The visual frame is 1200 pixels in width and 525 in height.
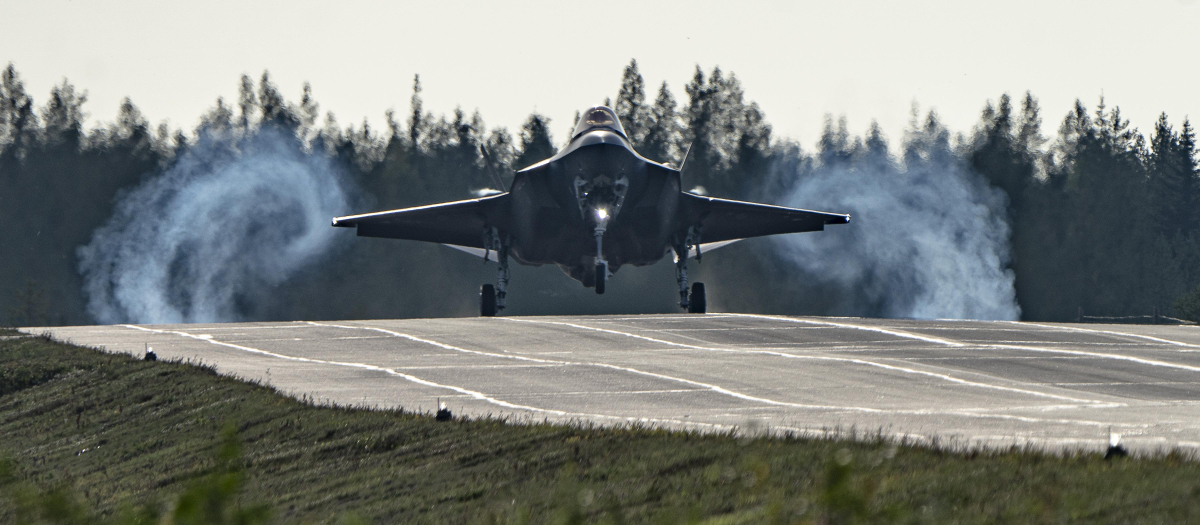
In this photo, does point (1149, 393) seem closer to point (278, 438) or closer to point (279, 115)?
point (278, 438)

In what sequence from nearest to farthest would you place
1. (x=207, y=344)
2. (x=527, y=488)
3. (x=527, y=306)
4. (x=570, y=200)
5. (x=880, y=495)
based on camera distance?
(x=880, y=495) → (x=527, y=488) → (x=207, y=344) → (x=570, y=200) → (x=527, y=306)

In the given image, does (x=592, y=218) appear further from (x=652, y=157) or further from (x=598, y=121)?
(x=652, y=157)

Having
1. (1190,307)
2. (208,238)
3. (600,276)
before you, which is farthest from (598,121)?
(208,238)

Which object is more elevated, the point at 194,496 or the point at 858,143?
the point at 858,143

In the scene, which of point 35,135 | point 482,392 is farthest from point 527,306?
point 482,392

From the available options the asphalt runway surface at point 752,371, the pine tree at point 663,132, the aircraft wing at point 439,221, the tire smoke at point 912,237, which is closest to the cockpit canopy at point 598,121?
the aircraft wing at point 439,221

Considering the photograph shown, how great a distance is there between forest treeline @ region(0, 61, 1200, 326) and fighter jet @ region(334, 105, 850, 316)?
31063 millimetres

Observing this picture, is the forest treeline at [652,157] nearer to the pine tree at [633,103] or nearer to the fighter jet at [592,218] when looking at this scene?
the pine tree at [633,103]

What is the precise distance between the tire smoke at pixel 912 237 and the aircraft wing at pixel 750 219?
3160 centimetres

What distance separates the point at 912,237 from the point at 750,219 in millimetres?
35295

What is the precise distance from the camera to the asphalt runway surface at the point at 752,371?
448 inches

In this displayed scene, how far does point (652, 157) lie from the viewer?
86.6 meters

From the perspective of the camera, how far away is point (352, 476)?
369 inches

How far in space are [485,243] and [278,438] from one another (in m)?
19.6
